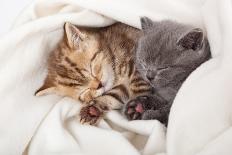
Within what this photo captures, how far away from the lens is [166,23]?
1439 mm

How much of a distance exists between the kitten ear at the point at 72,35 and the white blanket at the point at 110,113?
2 centimetres

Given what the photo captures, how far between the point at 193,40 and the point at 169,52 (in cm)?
8

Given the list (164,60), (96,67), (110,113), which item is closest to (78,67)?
(96,67)

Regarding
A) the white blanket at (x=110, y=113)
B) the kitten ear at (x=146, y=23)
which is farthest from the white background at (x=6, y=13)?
the kitten ear at (x=146, y=23)

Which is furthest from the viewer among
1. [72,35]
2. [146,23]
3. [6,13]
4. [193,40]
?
[6,13]

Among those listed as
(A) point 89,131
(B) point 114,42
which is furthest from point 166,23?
(A) point 89,131

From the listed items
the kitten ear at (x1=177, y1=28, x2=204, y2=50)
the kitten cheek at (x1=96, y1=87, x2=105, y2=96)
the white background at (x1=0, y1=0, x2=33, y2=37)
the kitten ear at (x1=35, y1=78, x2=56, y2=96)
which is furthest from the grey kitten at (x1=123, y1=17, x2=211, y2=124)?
the white background at (x1=0, y1=0, x2=33, y2=37)

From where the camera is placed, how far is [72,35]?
1558 millimetres

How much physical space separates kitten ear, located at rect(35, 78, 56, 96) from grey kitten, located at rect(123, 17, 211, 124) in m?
0.25

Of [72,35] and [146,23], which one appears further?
[72,35]

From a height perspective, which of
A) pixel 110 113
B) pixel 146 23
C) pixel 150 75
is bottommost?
pixel 110 113

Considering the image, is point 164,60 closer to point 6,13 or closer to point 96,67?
point 96,67

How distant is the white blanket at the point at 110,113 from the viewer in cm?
117

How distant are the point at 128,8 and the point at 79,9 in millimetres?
163
